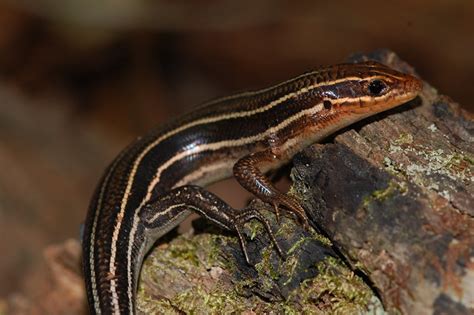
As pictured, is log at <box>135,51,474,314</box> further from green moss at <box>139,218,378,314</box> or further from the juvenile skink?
the juvenile skink

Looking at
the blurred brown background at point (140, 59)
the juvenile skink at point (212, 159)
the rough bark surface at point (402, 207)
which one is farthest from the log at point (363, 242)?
the blurred brown background at point (140, 59)

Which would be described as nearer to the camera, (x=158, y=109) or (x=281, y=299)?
(x=281, y=299)

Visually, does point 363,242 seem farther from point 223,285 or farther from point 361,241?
point 223,285

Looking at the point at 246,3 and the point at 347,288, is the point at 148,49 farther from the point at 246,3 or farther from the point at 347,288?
the point at 347,288

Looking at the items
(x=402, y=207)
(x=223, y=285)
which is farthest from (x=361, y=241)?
(x=223, y=285)

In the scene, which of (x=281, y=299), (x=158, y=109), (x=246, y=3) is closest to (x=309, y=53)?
(x=246, y=3)

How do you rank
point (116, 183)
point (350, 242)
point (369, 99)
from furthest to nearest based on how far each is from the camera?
point (116, 183) < point (369, 99) < point (350, 242)

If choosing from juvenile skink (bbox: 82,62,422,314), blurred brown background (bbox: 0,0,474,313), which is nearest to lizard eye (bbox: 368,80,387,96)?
juvenile skink (bbox: 82,62,422,314)
